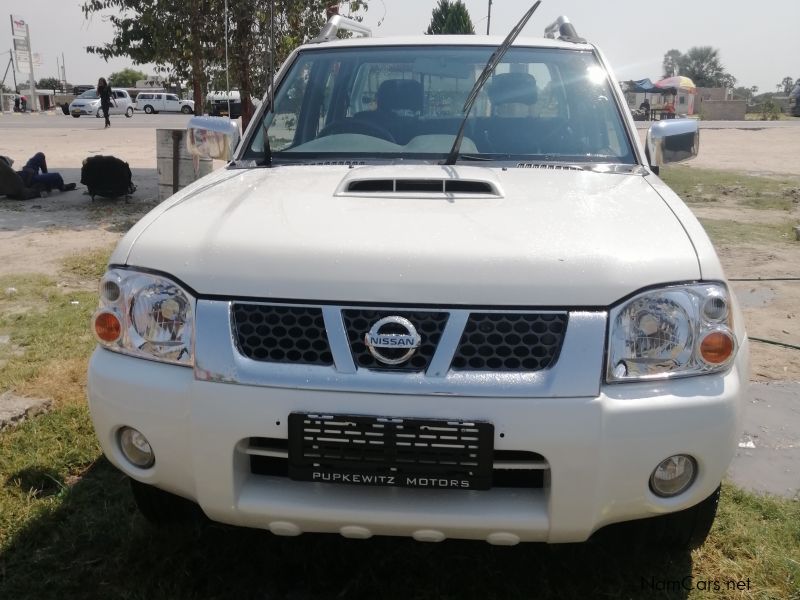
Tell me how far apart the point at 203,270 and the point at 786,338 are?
4.31 meters

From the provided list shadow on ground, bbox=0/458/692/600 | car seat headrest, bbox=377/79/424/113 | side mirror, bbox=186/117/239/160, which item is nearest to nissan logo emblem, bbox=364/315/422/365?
shadow on ground, bbox=0/458/692/600

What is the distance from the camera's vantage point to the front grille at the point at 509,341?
205 centimetres

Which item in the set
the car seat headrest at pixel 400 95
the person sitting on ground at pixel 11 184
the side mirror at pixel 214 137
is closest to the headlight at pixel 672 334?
the car seat headrest at pixel 400 95

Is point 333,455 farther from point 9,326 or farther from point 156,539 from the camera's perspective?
point 9,326

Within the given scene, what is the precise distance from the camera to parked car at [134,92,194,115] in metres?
50.5

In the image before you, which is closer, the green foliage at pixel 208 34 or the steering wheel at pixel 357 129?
the steering wheel at pixel 357 129

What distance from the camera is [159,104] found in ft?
166

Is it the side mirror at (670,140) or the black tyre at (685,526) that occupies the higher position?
the side mirror at (670,140)

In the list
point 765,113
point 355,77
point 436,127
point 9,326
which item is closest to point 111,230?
point 9,326

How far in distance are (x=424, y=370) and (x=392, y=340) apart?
115 millimetres

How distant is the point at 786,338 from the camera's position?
515cm

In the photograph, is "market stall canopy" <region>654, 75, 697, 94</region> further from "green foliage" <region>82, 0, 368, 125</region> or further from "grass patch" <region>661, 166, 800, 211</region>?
"green foliage" <region>82, 0, 368, 125</region>

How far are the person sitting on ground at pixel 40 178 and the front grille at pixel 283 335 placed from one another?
33.1 ft

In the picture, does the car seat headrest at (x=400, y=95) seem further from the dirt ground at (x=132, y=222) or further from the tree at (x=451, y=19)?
the tree at (x=451, y=19)
